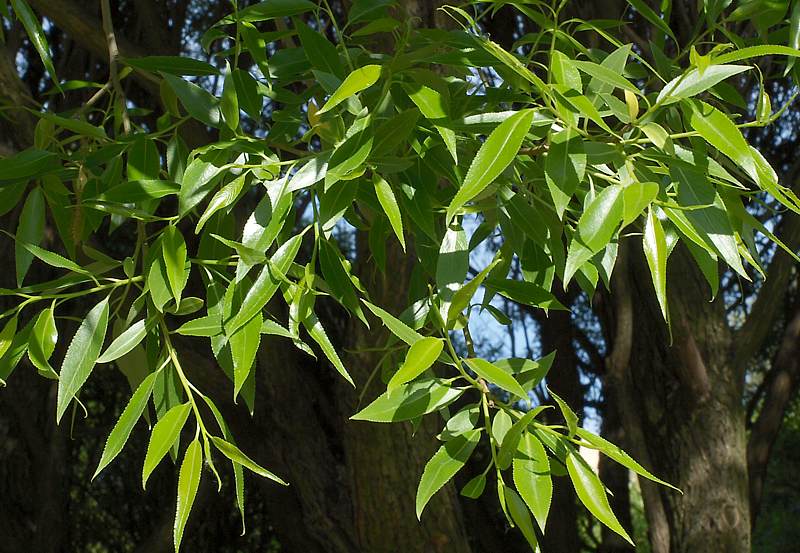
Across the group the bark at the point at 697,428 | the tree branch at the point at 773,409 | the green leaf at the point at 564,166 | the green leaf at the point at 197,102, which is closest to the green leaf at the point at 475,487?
A: the green leaf at the point at 564,166

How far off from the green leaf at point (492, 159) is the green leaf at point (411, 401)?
5.4 inches

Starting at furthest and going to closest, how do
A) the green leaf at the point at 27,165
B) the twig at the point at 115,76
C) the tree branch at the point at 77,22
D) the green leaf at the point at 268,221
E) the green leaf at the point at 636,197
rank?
1. the tree branch at the point at 77,22
2. the twig at the point at 115,76
3. the green leaf at the point at 27,165
4. the green leaf at the point at 268,221
5. the green leaf at the point at 636,197

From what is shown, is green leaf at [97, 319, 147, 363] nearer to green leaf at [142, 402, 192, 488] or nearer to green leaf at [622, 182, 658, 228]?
green leaf at [142, 402, 192, 488]

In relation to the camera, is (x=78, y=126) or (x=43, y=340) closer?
(x=43, y=340)

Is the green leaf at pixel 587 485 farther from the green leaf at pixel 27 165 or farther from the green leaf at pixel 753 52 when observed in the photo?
the green leaf at pixel 27 165

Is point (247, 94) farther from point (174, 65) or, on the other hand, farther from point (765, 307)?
point (765, 307)

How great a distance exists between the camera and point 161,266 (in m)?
0.60

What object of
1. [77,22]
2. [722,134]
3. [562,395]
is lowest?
[722,134]

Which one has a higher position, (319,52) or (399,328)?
(319,52)

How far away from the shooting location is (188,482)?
547 millimetres

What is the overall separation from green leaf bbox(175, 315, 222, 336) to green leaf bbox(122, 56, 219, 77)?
24 centimetres

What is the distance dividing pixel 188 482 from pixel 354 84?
26 cm

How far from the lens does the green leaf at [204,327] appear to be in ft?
1.93

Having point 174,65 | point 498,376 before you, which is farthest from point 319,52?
point 498,376
